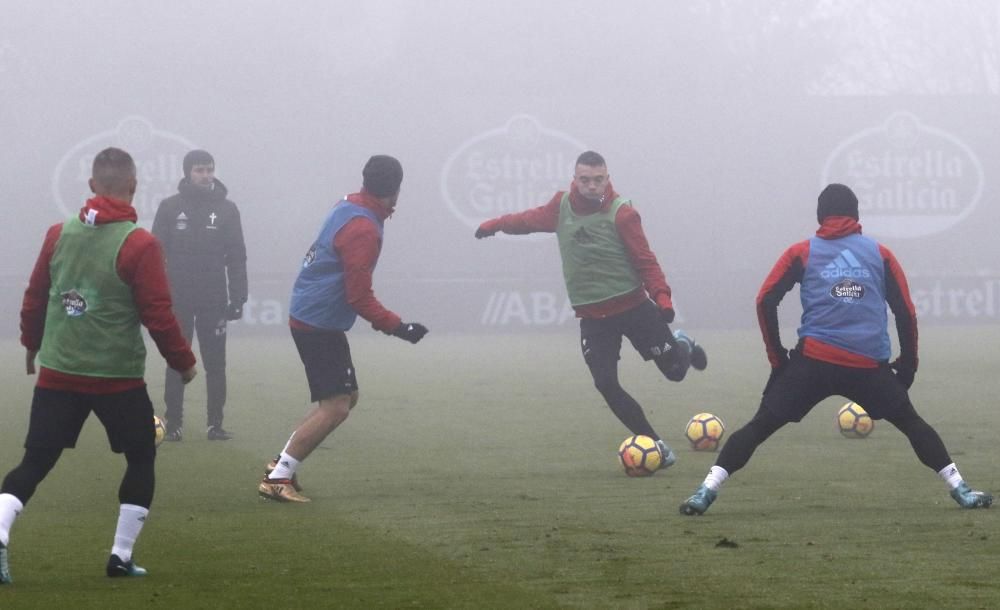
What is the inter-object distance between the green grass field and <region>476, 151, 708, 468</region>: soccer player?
545 mm

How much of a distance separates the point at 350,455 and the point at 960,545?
16.2 feet

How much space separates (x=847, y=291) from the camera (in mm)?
7633

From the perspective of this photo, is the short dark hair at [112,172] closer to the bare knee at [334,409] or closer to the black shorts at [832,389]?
the bare knee at [334,409]

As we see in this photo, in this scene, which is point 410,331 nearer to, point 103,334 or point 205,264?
point 103,334

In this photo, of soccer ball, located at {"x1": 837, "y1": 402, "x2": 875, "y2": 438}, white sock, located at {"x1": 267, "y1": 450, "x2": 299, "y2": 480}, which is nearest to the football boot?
white sock, located at {"x1": 267, "y1": 450, "x2": 299, "y2": 480}

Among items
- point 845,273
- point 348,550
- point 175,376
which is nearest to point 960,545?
point 845,273

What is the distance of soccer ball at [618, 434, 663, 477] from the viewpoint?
928 centimetres

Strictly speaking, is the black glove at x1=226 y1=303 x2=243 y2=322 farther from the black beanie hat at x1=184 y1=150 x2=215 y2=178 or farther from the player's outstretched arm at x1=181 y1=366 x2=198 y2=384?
the player's outstretched arm at x1=181 y1=366 x2=198 y2=384

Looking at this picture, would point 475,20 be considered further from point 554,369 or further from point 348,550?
point 348,550

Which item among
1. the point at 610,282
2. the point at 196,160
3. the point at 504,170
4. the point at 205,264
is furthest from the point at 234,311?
the point at 504,170

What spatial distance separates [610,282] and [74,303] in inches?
170

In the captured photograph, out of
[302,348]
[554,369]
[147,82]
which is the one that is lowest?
[554,369]

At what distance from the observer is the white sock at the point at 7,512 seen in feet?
19.4

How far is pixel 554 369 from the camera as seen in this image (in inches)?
731
